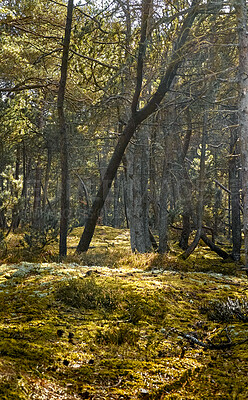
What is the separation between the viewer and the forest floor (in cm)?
191

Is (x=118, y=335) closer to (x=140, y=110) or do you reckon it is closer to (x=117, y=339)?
(x=117, y=339)

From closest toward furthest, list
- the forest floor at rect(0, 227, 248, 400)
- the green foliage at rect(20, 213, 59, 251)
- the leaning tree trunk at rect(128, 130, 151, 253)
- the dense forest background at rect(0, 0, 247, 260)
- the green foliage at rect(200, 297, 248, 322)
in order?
the forest floor at rect(0, 227, 248, 400), the green foliage at rect(200, 297, 248, 322), the dense forest background at rect(0, 0, 247, 260), the green foliage at rect(20, 213, 59, 251), the leaning tree trunk at rect(128, 130, 151, 253)

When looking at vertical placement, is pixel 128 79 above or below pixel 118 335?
above

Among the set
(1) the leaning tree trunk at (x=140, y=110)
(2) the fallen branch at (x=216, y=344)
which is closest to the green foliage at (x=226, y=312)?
(2) the fallen branch at (x=216, y=344)

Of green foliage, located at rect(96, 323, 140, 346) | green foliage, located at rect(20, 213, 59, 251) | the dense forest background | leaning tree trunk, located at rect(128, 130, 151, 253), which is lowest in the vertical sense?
green foliage, located at rect(96, 323, 140, 346)

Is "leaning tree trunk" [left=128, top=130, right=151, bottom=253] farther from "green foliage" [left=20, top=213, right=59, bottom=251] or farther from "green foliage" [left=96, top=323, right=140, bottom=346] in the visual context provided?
"green foliage" [left=96, top=323, right=140, bottom=346]

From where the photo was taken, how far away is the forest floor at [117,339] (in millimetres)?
1908

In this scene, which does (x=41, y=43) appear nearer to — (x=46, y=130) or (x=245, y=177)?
(x=46, y=130)

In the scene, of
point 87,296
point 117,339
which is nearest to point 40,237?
point 87,296

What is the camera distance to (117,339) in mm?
2719

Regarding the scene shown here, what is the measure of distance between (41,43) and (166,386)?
33.4ft

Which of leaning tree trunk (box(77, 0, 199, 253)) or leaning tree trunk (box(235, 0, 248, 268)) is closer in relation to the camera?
leaning tree trunk (box(235, 0, 248, 268))

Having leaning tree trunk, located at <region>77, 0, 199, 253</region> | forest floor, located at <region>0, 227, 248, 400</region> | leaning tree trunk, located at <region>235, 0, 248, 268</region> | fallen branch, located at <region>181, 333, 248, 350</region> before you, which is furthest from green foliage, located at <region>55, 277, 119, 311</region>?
leaning tree trunk, located at <region>77, 0, 199, 253</region>

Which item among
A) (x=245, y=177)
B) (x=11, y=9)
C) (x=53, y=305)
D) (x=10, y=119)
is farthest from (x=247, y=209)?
(x=11, y=9)
